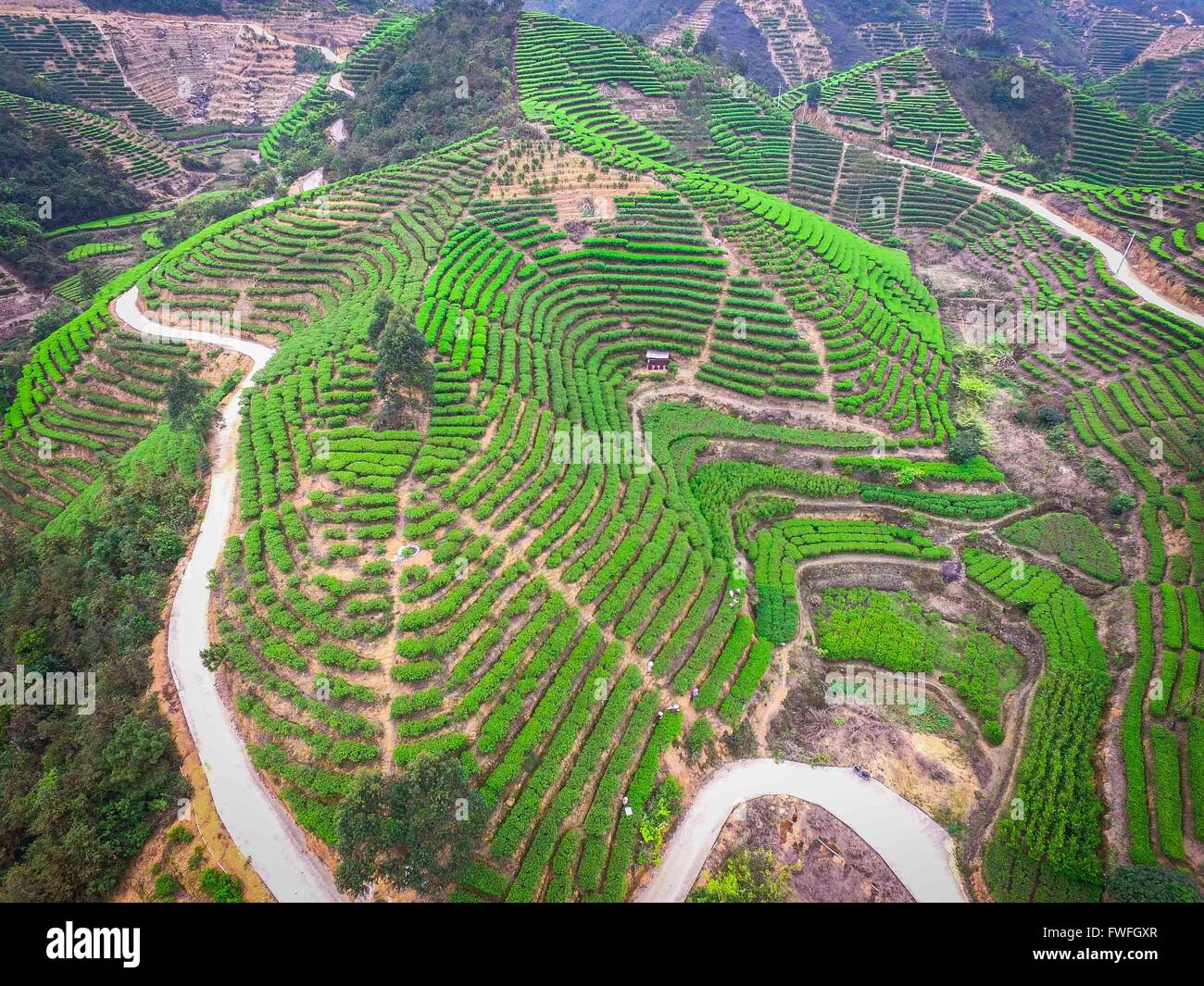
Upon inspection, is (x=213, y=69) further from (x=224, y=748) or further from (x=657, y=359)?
(x=224, y=748)

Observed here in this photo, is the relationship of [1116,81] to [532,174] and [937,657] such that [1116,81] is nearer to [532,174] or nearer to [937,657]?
[532,174]

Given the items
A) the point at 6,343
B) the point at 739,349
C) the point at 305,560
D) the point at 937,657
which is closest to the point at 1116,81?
the point at 739,349

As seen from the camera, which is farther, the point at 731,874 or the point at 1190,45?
the point at 1190,45

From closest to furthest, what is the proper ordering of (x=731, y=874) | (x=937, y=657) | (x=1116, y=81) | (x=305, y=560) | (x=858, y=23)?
(x=731, y=874) → (x=305, y=560) → (x=937, y=657) → (x=1116, y=81) → (x=858, y=23)

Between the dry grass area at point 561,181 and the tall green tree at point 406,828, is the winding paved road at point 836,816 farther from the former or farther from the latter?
the dry grass area at point 561,181

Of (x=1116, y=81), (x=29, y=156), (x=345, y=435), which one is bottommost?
(x=345, y=435)

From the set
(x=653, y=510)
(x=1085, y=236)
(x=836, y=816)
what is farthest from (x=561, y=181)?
(x=1085, y=236)
